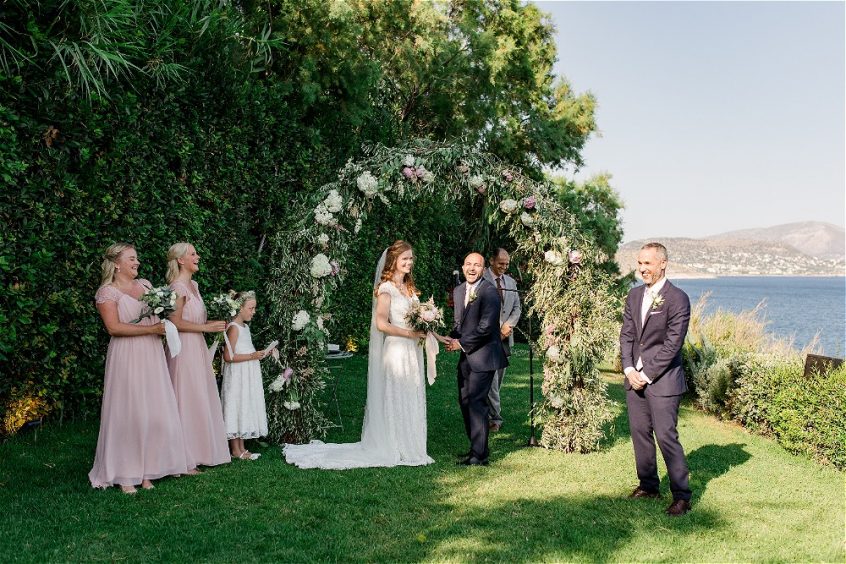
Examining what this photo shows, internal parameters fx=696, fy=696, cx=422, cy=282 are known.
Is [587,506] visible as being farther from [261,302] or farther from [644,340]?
[261,302]

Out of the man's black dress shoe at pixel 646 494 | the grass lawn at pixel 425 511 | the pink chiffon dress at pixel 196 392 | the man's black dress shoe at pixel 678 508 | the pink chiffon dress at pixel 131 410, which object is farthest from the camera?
the pink chiffon dress at pixel 196 392

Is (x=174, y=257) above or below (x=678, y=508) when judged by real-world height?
above

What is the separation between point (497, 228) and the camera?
7492 millimetres

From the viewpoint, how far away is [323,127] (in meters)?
10.7

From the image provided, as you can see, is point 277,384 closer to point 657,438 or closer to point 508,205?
point 508,205

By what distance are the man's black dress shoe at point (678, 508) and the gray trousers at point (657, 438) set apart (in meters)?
0.03

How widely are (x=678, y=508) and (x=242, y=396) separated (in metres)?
4.09

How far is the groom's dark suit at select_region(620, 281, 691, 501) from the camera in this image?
537 centimetres

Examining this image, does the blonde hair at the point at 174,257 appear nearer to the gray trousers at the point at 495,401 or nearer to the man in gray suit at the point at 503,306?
the man in gray suit at the point at 503,306

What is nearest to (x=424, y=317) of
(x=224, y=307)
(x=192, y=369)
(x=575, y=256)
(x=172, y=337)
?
(x=575, y=256)

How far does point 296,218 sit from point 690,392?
711 cm

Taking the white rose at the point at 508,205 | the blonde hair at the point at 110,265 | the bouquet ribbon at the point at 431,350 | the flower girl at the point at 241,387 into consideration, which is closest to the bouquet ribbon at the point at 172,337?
the blonde hair at the point at 110,265

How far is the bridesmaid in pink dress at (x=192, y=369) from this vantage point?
20.5 feet

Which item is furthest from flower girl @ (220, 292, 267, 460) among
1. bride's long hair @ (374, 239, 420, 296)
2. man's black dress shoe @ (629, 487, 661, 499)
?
man's black dress shoe @ (629, 487, 661, 499)
